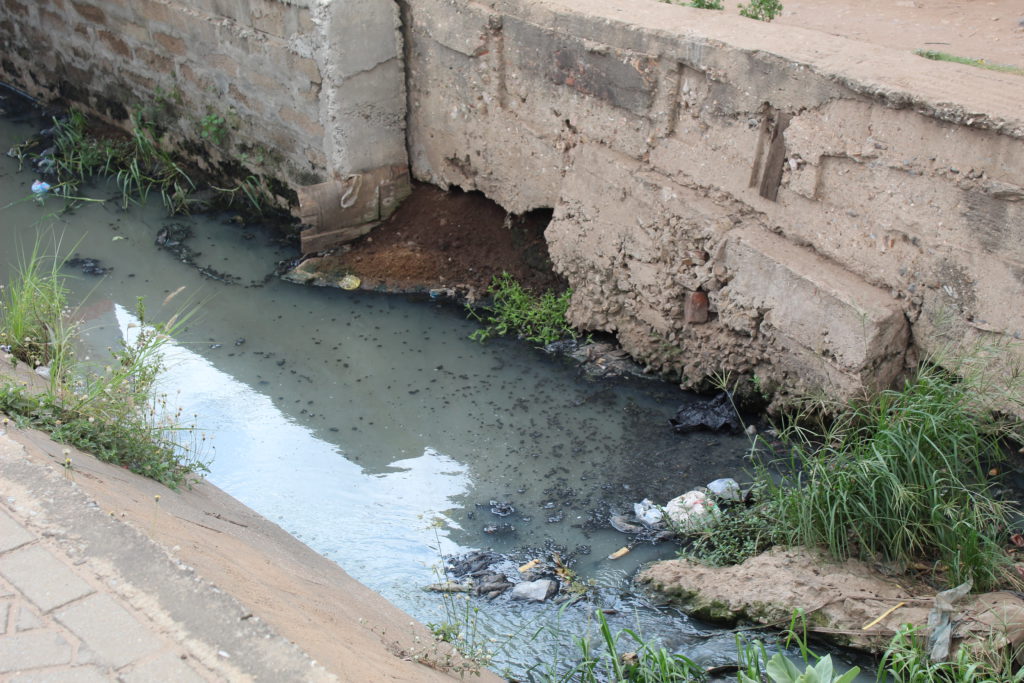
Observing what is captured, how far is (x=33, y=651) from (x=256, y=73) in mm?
4531

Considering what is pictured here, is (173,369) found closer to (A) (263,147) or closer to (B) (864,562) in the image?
(A) (263,147)

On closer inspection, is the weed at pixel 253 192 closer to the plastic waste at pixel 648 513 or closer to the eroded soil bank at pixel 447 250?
the eroded soil bank at pixel 447 250

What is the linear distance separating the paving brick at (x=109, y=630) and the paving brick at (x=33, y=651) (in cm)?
4

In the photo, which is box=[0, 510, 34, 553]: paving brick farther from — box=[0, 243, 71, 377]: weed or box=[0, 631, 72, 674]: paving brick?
box=[0, 243, 71, 377]: weed

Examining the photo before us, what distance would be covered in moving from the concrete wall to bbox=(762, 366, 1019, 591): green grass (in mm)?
3362

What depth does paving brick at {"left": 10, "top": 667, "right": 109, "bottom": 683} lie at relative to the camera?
1.72 metres

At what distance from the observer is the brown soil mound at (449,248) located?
5074mm

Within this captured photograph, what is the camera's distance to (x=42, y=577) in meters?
1.96

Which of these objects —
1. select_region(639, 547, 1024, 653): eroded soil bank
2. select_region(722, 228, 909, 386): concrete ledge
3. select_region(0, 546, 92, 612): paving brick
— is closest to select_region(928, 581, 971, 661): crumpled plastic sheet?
select_region(639, 547, 1024, 653): eroded soil bank

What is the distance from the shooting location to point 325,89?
5.12 meters

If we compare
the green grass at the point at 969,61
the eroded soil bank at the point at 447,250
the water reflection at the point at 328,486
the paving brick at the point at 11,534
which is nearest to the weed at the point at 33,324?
the water reflection at the point at 328,486

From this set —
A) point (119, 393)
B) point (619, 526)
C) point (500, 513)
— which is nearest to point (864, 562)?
point (619, 526)

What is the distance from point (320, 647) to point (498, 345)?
285 cm

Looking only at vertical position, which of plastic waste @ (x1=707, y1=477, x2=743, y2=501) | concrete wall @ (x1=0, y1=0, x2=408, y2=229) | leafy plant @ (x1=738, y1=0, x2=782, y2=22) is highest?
leafy plant @ (x1=738, y1=0, x2=782, y2=22)
